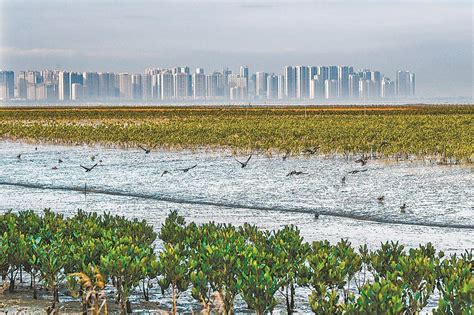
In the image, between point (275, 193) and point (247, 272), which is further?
point (275, 193)

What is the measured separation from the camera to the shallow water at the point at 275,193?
1429cm

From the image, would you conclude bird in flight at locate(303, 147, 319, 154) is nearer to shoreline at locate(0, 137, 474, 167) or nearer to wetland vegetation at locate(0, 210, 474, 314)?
shoreline at locate(0, 137, 474, 167)

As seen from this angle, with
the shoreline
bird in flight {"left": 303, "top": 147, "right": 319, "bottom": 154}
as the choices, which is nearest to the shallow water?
the shoreline

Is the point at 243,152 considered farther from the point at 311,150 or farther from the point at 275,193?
the point at 275,193

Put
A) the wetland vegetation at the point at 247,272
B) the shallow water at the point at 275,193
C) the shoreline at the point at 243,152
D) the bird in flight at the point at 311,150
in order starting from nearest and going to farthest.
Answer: the wetland vegetation at the point at 247,272, the shallow water at the point at 275,193, the shoreline at the point at 243,152, the bird in flight at the point at 311,150

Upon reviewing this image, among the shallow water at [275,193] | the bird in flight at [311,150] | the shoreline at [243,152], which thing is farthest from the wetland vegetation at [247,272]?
the bird in flight at [311,150]

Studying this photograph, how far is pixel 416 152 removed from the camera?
91.5ft

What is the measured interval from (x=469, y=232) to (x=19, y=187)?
1372 centimetres

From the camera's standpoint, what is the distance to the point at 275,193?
19.4m

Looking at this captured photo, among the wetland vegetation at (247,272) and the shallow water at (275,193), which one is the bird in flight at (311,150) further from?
the wetland vegetation at (247,272)

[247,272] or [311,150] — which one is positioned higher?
[311,150]

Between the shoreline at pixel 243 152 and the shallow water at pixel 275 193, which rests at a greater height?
the shoreline at pixel 243 152

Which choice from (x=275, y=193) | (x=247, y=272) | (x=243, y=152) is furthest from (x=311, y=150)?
(x=247, y=272)

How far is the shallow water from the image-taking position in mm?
14289
